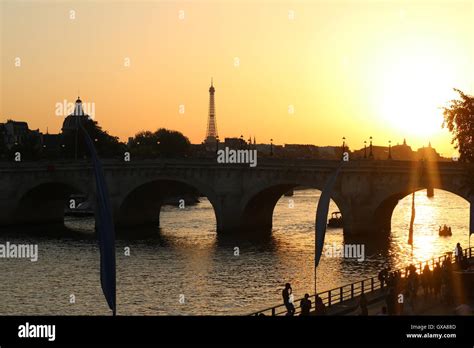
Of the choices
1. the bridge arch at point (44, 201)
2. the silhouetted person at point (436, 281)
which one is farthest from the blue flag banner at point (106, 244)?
the bridge arch at point (44, 201)

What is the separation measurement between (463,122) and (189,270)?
2916 cm

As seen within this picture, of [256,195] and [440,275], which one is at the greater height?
[256,195]

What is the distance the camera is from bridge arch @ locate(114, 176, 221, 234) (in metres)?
89.1

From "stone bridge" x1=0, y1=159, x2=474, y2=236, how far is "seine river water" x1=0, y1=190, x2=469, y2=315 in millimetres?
3589

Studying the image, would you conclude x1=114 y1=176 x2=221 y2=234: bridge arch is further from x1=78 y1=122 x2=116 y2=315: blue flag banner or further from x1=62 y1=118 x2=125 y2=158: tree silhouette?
x1=78 y1=122 x2=116 y2=315: blue flag banner

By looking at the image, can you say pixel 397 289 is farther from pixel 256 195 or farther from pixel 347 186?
pixel 256 195

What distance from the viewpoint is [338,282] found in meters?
53.0

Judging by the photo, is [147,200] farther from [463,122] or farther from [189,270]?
[463,122]

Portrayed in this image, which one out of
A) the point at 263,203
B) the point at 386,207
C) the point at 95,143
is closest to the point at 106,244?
the point at 386,207

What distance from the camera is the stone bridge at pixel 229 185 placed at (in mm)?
77062

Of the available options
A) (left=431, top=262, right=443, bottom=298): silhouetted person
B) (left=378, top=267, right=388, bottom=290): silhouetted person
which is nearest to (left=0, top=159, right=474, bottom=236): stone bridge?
(left=378, top=267, right=388, bottom=290): silhouetted person
